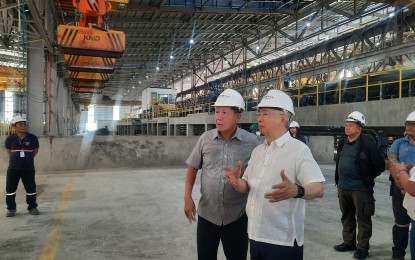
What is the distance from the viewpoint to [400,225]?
407cm

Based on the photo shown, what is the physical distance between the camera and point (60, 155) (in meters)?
12.2

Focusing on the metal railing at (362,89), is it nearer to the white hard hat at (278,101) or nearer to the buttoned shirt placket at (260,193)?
the white hard hat at (278,101)

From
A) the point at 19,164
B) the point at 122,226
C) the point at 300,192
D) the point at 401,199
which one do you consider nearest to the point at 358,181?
the point at 401,199

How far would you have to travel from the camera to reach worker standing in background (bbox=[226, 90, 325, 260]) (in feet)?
6.65

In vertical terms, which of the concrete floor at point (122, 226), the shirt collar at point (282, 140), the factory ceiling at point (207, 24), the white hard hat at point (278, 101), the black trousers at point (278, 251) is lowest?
the concrete floor at point (122, 226)

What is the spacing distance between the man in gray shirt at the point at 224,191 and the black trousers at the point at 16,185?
15.1ft

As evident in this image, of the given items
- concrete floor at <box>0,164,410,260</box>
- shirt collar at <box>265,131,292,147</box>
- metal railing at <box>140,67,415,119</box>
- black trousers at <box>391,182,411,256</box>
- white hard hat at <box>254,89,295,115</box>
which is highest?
metal railing at <box>140,67,415,119</box>

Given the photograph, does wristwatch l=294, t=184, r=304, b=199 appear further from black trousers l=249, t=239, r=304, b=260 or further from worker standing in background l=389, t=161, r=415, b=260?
worker standing in background l=389, t=161, r=415, b=260

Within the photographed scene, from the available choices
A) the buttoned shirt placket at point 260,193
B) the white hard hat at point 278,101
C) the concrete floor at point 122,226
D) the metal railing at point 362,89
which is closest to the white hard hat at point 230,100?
the white hard hat at point 278,101

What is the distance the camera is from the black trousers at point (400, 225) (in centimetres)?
404

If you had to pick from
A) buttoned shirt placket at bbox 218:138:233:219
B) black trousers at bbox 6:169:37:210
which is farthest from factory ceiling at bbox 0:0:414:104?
buttoned shirt placket at bbox 218:138:233:219

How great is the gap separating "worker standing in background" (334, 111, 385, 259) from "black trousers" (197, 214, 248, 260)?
89.5 inches

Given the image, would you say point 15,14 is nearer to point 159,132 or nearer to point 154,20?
point 154,20

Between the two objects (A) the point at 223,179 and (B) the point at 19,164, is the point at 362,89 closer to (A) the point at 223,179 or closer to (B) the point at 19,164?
(A) the point at 223,179
